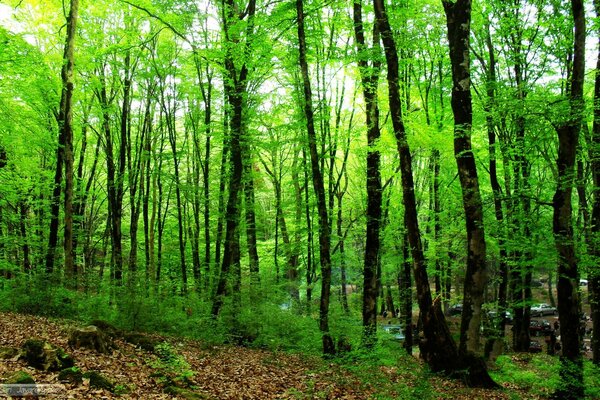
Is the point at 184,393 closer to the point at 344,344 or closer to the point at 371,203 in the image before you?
the point at 344,344

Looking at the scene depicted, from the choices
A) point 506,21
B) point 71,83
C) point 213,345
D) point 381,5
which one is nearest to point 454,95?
point 381,5

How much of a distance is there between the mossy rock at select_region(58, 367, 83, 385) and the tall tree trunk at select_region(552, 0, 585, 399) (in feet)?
29.6

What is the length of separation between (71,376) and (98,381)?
39 centimetres

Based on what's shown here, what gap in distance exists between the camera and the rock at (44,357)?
19.8 ft

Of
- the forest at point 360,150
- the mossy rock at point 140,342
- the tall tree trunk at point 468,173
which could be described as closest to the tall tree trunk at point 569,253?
the forest at point 360,150

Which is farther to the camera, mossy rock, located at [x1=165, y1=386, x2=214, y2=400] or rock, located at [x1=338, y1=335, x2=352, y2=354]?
rock, located at [x1=338, y1=335, x2=352, y2=354]

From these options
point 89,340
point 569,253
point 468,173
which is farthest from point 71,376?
point 569,253

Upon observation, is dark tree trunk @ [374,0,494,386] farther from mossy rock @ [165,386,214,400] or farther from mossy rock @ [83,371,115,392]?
mossy rock @ [83,371,115,392]

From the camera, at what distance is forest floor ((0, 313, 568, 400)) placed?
6230mm

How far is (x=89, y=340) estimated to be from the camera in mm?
7762

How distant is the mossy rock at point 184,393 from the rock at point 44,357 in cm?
162

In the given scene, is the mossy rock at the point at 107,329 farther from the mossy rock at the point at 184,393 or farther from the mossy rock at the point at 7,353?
the mossy rock at the point at 184,393

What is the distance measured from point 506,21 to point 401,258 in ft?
32.5

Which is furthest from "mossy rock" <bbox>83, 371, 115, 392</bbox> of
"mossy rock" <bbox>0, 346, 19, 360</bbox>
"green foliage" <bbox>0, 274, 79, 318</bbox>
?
"green foliage" <bbox>0, 274, 79, 318</bbox>
